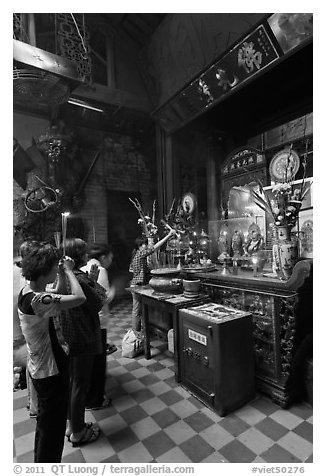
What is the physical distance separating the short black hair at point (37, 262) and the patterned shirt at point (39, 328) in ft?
0.36

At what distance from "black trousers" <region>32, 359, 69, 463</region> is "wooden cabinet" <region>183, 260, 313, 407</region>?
178 cm

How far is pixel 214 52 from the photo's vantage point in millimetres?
3461

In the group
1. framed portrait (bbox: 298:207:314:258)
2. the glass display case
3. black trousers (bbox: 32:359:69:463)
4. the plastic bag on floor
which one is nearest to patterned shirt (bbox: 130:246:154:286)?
the plastic bag on floor

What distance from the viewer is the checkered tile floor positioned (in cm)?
171

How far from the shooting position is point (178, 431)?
1943 millimetres

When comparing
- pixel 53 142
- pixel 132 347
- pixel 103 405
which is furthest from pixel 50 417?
pixel 53 142

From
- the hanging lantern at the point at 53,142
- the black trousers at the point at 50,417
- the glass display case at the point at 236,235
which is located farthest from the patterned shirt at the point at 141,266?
the hanging lantern at the point at 53,142

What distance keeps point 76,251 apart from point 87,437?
4.57ft

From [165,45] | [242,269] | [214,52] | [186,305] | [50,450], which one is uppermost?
[165,45]

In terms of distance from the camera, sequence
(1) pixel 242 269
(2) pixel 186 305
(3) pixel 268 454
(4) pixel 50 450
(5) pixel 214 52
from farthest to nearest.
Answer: (5) pixel 214 52
(1) pixel 242 269
(2) pixel 186 305
(3) pixel 268 454
(4) pixel 50 450

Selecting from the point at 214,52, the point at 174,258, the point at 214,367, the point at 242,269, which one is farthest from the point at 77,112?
the point at 214,367

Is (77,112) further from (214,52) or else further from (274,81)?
(274,81)

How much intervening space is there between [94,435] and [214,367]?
1.07m

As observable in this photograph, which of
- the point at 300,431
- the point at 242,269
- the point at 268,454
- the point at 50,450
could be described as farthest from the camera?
the point at 242,269
